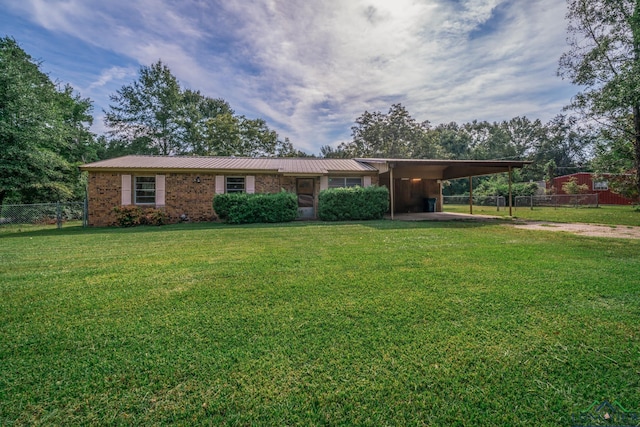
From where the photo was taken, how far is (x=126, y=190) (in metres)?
11.2

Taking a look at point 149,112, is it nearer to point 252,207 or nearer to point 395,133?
point 252,207

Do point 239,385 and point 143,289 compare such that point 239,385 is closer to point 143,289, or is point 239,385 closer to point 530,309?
point 143,289

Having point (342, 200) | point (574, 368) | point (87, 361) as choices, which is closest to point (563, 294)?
point (574, 368)

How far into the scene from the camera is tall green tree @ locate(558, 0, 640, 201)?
977 centimetres

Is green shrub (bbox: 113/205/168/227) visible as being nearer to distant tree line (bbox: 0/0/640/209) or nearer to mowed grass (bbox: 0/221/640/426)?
distant tree line (bbox: 0/0/640/209)

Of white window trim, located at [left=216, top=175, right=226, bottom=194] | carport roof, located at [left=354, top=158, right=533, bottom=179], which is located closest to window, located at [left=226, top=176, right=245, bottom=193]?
white window trim, located at [left=216, top=175, right=226, bottom=194]

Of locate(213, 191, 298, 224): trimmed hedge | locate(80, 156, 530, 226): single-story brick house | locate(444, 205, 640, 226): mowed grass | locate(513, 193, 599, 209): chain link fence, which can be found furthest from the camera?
locate(513, 193, 599, 209): chain link fence

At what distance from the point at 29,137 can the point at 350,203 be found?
14.3 m

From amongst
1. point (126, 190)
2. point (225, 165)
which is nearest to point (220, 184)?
point (225, 165)

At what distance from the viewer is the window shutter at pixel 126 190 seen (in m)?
11.2

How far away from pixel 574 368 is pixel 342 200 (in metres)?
9.76

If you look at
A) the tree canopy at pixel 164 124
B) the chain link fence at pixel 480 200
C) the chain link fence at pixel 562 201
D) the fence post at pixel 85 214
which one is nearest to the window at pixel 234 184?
the fence post at pixel 85 214

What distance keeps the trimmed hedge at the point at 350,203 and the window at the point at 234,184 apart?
367 centimetres

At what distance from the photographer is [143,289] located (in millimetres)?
3211
